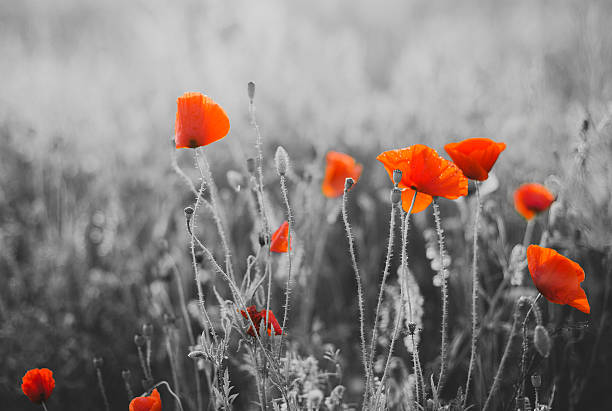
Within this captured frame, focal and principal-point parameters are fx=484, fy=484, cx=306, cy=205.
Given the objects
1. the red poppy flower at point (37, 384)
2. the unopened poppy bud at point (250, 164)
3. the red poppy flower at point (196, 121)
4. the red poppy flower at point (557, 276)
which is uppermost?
the red poppy flower at point (196, 121)

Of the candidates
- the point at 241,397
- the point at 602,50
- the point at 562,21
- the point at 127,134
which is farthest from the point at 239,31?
the point at 562,21

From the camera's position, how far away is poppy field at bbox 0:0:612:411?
1.13 m

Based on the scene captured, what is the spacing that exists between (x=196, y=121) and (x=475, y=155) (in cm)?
64

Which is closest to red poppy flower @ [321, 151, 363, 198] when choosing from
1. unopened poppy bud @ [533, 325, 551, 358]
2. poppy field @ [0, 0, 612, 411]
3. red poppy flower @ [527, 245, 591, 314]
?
poppy field @ [0, 0, 612, 411]

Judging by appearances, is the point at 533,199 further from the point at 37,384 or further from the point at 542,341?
the point at 37,384

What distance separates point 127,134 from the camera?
377 cm

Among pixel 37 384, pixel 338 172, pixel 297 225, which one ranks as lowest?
pixel 37 384

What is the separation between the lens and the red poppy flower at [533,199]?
1.59 meters

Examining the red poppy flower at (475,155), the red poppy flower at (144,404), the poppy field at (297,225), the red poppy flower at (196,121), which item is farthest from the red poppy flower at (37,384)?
the red poppy flower at (475,155)

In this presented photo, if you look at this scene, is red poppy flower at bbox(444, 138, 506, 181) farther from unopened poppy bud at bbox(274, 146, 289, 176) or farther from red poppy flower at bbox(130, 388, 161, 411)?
red poppy flower at bbox(130, 388, 161, 411)

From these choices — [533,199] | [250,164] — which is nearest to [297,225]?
[250,164]

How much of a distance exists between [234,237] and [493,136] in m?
1.73

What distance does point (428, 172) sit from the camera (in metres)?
1.07

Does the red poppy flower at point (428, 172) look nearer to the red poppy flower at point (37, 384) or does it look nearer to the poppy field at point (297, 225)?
the poppy field at point (297, 225)
